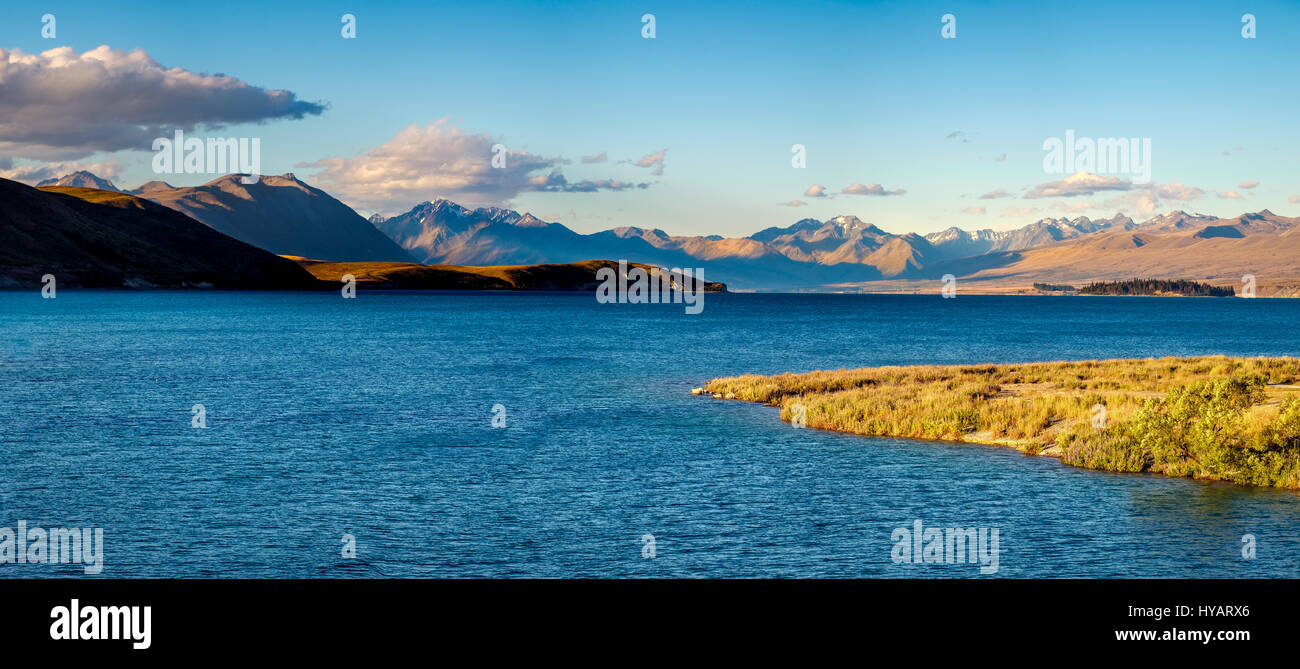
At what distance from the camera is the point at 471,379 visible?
67.0m

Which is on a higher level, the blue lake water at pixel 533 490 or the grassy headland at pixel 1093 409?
the grassy headland at pixel 1093 409

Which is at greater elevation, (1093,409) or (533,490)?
(1093,409)

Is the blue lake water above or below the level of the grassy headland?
below

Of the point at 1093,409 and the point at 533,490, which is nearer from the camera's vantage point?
the point at 533,490

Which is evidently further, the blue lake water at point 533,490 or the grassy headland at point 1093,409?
the grassy headland at point 1093,409

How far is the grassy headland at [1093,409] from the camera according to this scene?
99.5 feet

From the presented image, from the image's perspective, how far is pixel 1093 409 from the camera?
38.7 m

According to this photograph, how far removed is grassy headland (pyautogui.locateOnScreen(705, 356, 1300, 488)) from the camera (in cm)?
3031

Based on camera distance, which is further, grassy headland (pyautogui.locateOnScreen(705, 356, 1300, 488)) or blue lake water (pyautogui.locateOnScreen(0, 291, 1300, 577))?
grassy headland (pyautogui.locateOnScreen(705, 356, 1300, 488))
